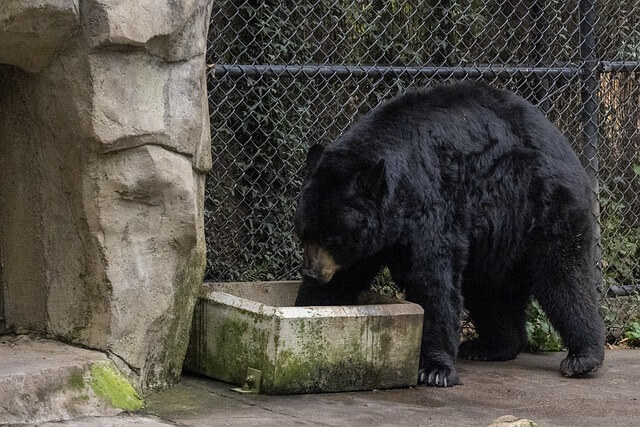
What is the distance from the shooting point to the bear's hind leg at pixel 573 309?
241 inches

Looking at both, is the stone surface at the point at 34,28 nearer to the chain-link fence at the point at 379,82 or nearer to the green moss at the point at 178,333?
the green moss at the point at 178,333

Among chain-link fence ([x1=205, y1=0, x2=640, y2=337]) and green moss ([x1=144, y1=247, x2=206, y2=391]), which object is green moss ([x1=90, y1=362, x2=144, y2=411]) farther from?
chain-link fence ([x1=205, y1=0, x2=640, y2=337])

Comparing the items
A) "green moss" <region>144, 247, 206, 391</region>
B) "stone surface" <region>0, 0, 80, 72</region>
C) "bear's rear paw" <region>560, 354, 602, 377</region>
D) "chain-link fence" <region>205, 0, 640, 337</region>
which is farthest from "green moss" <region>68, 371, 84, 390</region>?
"bear's rear paw" <region>560, 354, 602, 377</region>

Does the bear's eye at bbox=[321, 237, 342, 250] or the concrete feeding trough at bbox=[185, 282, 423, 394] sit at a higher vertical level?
the bear's eye at bbox=[321, 237, 342, 250]

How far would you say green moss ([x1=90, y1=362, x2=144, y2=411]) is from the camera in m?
4.73

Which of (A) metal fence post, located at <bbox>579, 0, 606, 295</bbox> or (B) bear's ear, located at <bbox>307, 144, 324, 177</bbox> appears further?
(A) metal fence post, located at <bbox>579, 0, 606, 295</bbox>

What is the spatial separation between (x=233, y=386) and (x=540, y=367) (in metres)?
2.04

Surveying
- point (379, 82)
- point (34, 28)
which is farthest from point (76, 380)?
point (379, 82)

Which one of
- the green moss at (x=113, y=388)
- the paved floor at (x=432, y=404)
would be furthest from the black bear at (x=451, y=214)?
the green moss at (x=113, y=388)

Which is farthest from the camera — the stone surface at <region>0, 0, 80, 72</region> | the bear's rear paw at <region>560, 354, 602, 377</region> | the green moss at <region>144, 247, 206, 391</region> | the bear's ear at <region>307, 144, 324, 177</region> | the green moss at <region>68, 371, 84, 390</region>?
the bear's rear paw at <region>560, 354, 602, 377</region>

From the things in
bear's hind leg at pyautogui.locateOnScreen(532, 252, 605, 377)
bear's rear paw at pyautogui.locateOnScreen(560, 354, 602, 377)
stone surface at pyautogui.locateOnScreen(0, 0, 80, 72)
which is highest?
stone surface at pyautogui.locateOnScreen(0, 0, 80, 72)

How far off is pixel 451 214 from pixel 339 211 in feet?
2.15

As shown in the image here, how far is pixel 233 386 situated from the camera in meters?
5.50

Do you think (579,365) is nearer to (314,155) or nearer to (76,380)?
(314,155)
